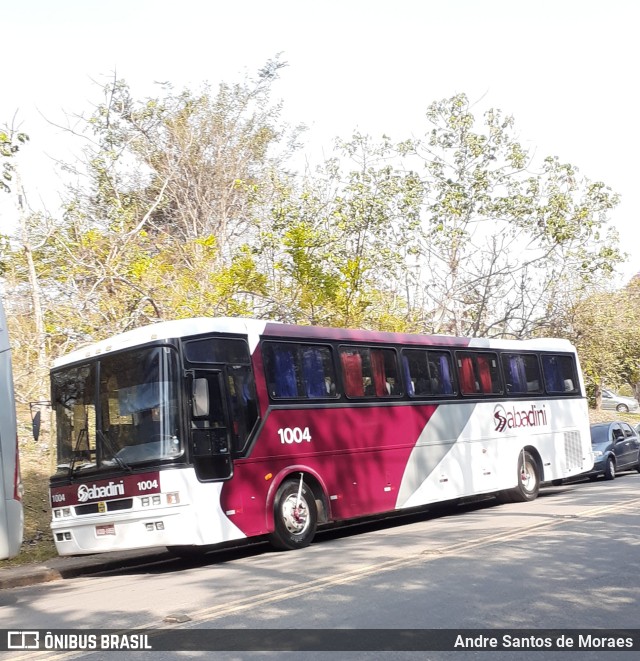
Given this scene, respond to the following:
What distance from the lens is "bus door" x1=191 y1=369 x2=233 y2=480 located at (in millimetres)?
11633

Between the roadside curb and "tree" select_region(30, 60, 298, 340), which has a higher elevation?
"tree" select_region(30, 60, 298, 340)

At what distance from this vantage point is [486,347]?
58.7 ft

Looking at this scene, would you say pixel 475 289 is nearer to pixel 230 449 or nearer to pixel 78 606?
pixel 230 449

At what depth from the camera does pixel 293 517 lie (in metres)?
12.9

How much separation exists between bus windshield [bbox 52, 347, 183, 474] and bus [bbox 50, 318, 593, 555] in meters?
0.02

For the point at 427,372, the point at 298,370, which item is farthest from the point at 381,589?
the point at 427,372

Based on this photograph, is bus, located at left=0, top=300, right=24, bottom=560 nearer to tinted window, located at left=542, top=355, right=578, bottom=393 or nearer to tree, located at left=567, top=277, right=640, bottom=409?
tinted window, located at left=542, top=355, right=578, bottom=393

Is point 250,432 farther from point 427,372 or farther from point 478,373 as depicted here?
point 478,373

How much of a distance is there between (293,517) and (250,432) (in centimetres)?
144

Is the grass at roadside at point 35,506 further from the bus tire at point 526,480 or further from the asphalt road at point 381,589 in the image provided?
the bus tire at point 526,480

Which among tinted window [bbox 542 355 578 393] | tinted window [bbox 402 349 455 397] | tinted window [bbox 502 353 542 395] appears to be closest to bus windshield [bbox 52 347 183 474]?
tinted window [bbox 402 349 455 397]

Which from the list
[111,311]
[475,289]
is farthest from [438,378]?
[475,289]

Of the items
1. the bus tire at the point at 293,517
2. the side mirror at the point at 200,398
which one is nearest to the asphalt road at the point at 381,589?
the bus tire at the point at 293,517

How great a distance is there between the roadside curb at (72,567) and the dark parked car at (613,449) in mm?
14134
